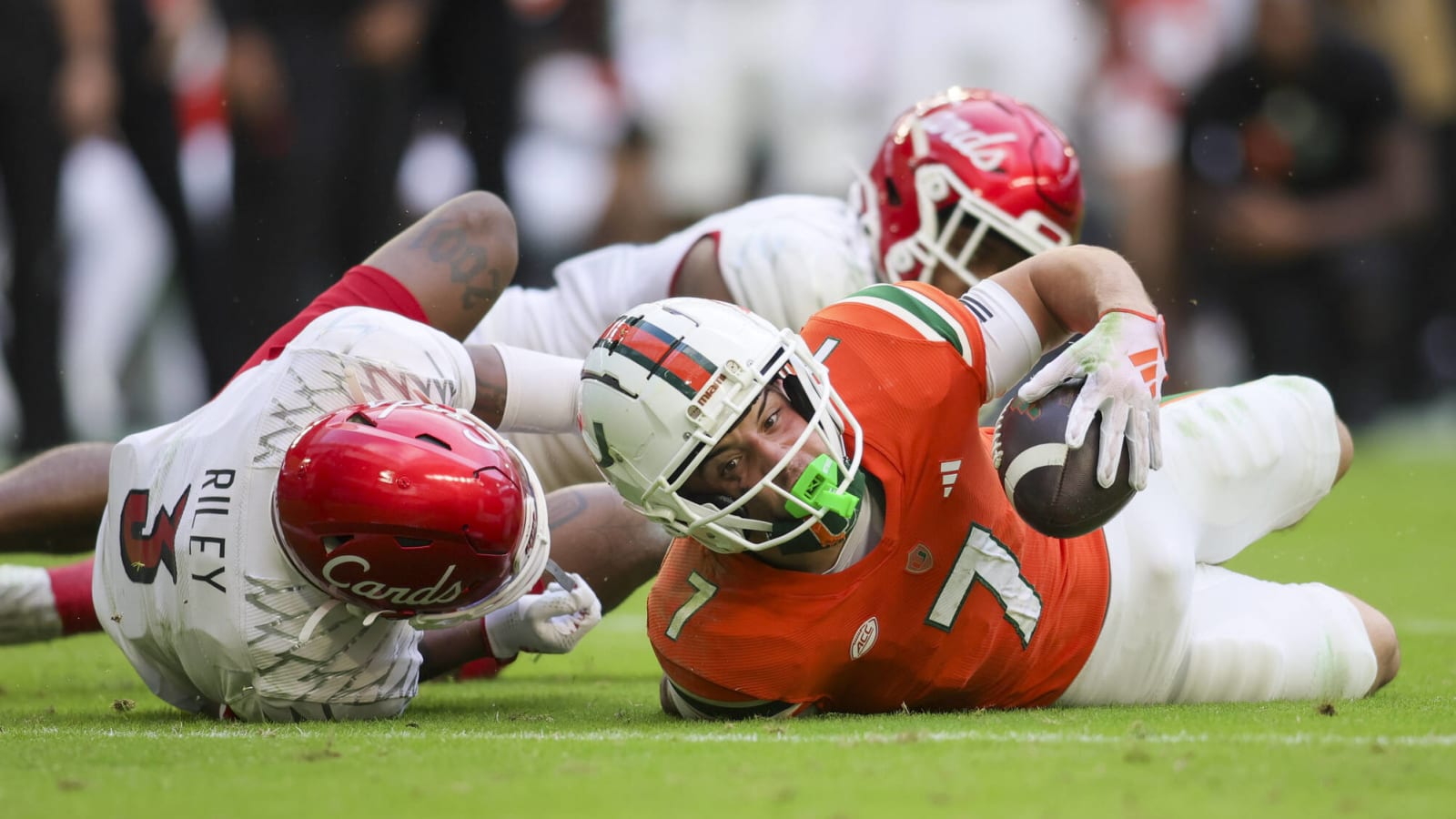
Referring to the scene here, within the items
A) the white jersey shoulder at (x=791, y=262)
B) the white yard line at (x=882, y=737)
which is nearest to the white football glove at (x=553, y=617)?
the white yard line at (x=882, y=737)

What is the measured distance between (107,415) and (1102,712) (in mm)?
8901

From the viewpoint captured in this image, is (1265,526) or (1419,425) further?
(1419,425)

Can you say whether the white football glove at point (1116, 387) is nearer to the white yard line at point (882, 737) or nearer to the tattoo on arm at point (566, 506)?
the white yard line at point (882, 737)

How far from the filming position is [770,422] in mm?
3420

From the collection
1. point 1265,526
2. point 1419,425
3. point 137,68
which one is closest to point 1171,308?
point 1419,425

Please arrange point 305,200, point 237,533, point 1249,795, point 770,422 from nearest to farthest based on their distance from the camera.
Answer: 1. point 1249,795
2. point 770,422
3. point 237,533
4. point 305,200

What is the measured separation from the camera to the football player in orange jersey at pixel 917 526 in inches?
133

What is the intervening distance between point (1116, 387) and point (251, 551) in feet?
5.61

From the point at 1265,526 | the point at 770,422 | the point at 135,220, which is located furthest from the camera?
the point at 135,220

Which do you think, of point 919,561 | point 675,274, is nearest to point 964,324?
A: point 919,561

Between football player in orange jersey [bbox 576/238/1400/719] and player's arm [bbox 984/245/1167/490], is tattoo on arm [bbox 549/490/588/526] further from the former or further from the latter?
player's arm [bbox 984/245/1167/490]

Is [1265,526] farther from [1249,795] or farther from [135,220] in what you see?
[135,220]

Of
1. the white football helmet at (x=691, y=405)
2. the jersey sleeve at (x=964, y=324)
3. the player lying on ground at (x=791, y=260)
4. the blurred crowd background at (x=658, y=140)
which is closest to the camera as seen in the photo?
the white football helmet at (x=691, y=405)

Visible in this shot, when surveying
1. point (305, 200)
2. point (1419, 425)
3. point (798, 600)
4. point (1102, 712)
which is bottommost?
point (1419, 425)
